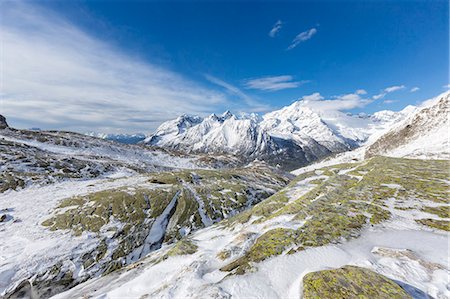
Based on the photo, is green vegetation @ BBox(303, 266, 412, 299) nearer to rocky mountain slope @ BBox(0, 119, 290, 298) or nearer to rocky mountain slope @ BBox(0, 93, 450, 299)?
rocky mountain slope @ BBox(0, 93, 450, 299)

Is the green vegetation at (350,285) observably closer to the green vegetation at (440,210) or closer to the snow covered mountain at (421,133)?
the green vegetation at (440,210)

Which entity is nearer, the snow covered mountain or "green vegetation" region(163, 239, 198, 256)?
"green vegetation" region(163, 239, 198, 256)

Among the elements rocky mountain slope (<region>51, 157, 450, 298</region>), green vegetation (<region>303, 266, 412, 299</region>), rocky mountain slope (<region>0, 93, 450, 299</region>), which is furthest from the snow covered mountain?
green vegetation (<region>303, 266, 412, 299</region>)

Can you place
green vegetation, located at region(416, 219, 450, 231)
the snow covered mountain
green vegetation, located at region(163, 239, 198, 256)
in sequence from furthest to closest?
the snow covered mountain < green vegetation, located at region(163, 239, 198, 256) < green vegetation, located at region(416, 219, 450, 231)

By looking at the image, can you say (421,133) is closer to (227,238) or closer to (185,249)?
(227,238)

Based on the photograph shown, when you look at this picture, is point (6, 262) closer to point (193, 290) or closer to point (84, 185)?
point (193, 290)

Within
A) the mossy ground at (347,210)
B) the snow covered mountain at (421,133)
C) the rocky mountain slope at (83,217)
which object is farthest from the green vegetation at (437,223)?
the snow covered mountain at (421,133)

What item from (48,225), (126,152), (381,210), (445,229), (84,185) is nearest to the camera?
(445,229)

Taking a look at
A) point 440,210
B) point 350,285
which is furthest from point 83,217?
point 440,210

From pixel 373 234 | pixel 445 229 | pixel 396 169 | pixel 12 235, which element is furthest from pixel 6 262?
pixel 396 169
